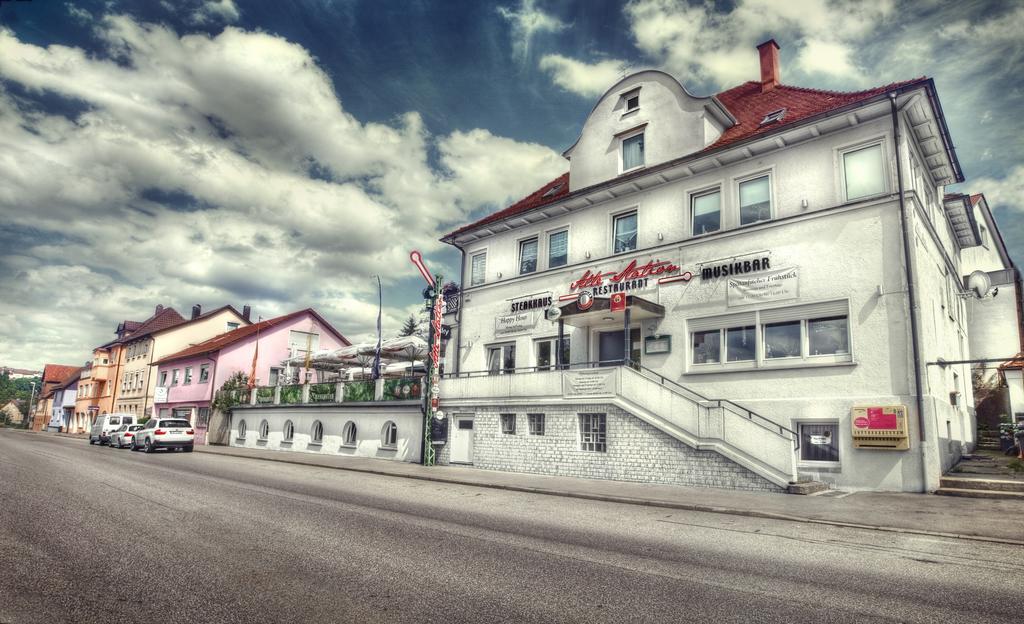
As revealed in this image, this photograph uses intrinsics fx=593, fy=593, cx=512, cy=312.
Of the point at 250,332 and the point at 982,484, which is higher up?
the point at 250,332

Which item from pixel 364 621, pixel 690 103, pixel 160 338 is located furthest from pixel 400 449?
pixel 160 338

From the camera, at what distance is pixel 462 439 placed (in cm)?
2309

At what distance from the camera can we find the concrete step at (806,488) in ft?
45.8

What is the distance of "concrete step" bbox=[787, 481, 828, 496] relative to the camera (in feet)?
45.8

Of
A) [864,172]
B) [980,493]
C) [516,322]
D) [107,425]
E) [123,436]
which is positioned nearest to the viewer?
[980,493]

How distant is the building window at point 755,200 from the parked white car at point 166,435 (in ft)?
92.9

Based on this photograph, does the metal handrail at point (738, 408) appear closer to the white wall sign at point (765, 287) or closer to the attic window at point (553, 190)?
the white wall sign at point (765, 287)

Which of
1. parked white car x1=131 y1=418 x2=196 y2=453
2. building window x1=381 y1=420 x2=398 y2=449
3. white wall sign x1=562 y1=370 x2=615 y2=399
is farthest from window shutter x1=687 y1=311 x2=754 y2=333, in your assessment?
parked white car x1=131 y1=418 x2=196 y2=453

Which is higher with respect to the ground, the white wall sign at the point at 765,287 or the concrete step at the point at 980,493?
the white wall sign at the point at 765,287

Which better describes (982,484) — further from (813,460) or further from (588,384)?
(588,384)

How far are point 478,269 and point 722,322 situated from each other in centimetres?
1249

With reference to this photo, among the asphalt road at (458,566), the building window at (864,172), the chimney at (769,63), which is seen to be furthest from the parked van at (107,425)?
the building window at (864,172)

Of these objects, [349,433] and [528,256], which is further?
[349,433]

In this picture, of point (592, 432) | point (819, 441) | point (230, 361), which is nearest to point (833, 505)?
point (819, 441)
